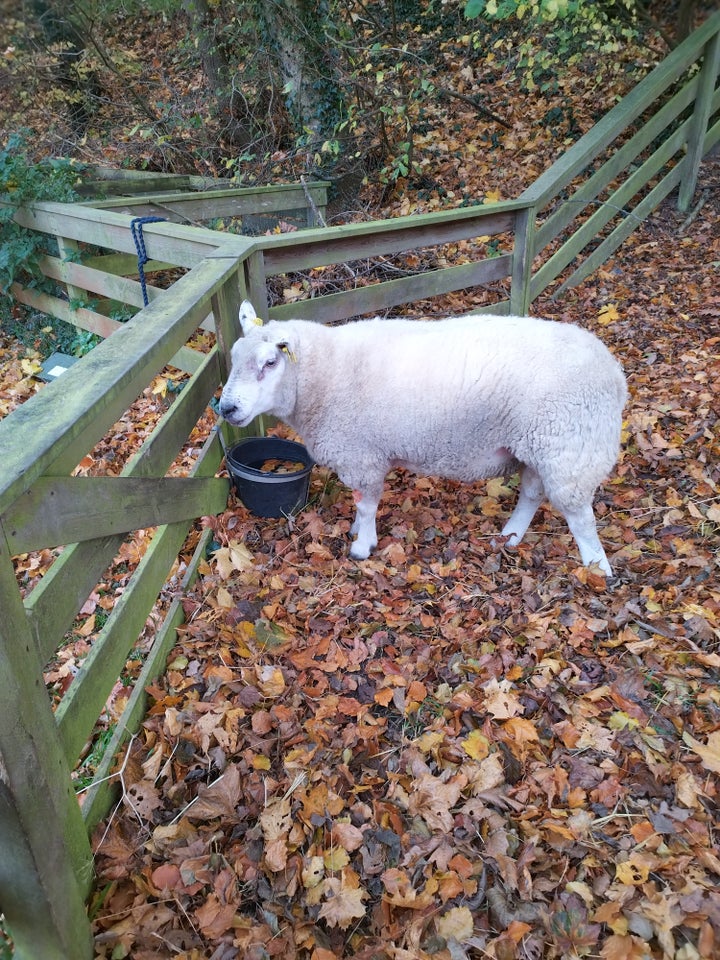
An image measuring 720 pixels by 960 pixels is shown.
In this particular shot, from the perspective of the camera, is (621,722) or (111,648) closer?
(111,648)

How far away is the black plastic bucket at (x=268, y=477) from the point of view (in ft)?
11.8

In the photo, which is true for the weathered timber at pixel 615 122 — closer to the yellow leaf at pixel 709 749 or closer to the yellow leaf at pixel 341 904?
the yellow leaf at pixel 709 749

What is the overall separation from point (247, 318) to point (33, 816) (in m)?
2.53

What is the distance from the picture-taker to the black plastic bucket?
3.61 m

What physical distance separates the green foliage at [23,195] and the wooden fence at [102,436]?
15cm

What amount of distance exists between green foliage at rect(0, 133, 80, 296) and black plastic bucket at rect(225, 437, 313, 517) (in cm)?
377

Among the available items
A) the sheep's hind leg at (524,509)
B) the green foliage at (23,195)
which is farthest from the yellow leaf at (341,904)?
the green foliage at (23,195)

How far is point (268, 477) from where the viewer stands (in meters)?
3.58

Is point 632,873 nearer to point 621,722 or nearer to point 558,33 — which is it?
point 621,722

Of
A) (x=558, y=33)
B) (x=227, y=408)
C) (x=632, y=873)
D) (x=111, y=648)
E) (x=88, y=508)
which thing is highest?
(x=558, y=33)

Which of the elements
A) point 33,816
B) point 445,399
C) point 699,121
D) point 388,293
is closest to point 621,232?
point 699,121

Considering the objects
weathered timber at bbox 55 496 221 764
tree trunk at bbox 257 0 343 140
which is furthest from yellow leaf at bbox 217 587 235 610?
tree trunk at bbox 257 0 343 140

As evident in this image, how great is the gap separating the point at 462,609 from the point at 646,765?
1101 mm

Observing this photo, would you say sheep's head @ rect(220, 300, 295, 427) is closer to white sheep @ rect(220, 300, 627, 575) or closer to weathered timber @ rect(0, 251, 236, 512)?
white sheep @ rect(220, 300, 627, 575)
